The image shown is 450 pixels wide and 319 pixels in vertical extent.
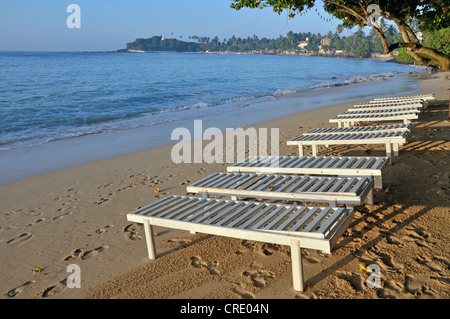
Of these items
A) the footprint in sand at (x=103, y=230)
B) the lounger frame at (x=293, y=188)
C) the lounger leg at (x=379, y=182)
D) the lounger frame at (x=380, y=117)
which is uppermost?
the lounger frame at (x=380, y=117)

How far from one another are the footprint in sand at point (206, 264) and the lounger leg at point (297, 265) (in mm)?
779

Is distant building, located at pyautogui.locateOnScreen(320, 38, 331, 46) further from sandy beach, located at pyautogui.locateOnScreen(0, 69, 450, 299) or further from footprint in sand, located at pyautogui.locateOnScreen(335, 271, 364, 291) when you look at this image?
footprint in sand, located at pyautogui.locateOnScreen(335, 271, 364, 291)

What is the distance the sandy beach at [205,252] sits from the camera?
10.2 feet

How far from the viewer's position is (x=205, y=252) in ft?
12.6

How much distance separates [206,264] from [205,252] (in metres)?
0.25

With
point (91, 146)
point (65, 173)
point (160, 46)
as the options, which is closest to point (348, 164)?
point (65, 173)

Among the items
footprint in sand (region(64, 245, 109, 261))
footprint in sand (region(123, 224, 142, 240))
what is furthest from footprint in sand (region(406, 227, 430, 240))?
footprint in sand (region(64, 245, 109, 261))

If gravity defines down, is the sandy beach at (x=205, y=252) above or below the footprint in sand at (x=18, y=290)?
above

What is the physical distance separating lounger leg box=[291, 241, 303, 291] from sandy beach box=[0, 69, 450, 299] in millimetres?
79

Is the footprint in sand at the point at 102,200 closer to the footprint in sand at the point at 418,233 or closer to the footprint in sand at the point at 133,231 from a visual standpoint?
the footprint in sand at the point at 133,231

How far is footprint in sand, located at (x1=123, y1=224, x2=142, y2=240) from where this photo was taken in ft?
14.2
